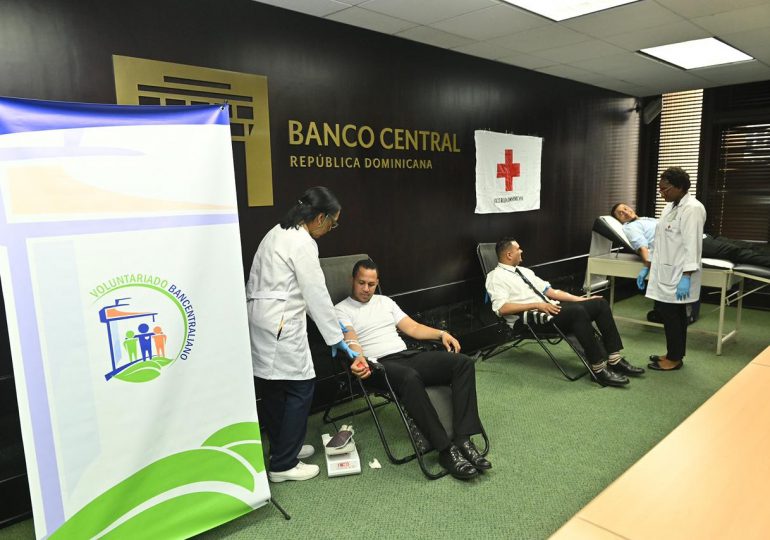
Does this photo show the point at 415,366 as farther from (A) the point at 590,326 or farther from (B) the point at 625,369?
(B) the point at 625,369

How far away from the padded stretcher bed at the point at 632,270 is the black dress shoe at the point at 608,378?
4.08ft

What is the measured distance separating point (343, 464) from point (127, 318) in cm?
134

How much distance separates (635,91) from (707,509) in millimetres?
6059

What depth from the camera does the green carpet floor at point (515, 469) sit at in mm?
2244

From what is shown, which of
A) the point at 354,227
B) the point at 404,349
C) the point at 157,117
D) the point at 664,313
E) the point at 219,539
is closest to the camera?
the point at 157,117

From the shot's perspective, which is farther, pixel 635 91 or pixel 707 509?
pixel 635 91

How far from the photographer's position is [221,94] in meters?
2.84

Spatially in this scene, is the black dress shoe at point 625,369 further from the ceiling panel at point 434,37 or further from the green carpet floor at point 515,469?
the ceiling panel at point 434,37

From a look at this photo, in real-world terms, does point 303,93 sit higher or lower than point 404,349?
higher

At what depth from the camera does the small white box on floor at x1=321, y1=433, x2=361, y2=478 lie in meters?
2.64

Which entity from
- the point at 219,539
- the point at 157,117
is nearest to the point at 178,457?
the point at 219,539

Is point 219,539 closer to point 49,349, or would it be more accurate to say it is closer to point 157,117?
point 49,349

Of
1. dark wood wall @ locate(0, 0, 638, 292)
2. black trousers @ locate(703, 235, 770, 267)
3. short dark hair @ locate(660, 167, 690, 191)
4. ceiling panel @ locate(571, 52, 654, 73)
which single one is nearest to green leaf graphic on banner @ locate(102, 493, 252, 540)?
dark wood wall @ locate(0, 0, 638, 292)

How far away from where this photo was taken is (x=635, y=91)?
6.16 metres
